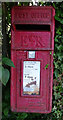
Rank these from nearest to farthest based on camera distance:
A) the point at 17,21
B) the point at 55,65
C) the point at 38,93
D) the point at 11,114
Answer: the point at 17,21, the point at 38,93, the point at 55,65, the point at 11,114

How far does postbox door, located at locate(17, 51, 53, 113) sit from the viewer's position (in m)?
1.95

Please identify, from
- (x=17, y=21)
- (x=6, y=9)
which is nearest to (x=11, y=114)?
(x=17, y=21)

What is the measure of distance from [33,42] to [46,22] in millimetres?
297

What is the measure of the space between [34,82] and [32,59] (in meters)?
0.31

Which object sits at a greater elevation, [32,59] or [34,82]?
[32,59]

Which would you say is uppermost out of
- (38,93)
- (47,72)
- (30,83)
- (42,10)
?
(42,10)

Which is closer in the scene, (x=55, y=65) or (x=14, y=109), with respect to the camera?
(x=14, y=109)

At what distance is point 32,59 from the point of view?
76.5 inches

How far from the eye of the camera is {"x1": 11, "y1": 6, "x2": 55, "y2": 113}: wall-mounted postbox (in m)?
1.89

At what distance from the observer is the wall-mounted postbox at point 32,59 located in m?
1.89

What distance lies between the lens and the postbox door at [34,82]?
1951mm

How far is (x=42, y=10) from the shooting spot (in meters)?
1.88

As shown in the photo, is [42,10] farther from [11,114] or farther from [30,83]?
[11,114]

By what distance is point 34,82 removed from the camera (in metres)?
1.99
